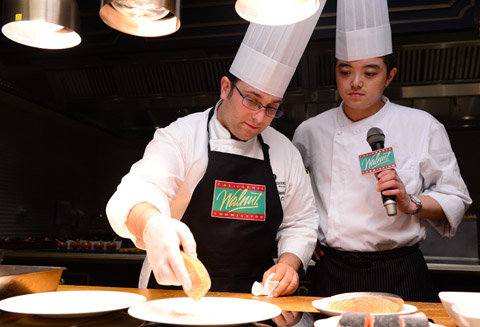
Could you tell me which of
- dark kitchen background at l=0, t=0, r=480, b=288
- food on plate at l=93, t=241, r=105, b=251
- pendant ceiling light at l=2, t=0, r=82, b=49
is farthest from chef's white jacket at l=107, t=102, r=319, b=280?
food on plate at l=93, t=241, r=105, b=251

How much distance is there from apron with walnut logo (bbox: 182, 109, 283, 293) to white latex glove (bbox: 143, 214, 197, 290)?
1.59ft

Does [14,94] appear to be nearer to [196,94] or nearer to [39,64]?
[39,64]

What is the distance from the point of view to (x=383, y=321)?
76 cm

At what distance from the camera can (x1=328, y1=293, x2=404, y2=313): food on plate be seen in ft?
3.12

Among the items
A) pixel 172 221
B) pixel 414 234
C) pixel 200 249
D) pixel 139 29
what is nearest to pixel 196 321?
pixel 172 221

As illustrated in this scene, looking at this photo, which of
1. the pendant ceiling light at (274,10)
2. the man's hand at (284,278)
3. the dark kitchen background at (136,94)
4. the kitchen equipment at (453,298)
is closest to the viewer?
the kitchen equipment at (453,298)

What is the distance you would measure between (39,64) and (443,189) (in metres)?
3.28

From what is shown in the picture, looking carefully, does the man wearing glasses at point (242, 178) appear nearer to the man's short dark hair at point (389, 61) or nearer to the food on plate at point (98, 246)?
the man's short dark hair at point (389, 61)

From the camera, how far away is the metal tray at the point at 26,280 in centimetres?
110

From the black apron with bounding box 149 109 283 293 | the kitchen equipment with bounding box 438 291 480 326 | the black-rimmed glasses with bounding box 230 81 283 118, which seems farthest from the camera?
the black-rimmed glasses with bounding box 230 81 283 118

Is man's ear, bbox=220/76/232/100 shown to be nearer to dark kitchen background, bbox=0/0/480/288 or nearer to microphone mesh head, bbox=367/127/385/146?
microphone mesh head, bbox=367/127/385/146

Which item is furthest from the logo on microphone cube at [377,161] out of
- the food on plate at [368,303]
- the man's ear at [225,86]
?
the food on plate at [368,303]

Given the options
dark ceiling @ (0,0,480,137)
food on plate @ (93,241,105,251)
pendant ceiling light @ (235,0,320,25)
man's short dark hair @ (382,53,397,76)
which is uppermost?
dark ceiling @ (0,0,480,137)

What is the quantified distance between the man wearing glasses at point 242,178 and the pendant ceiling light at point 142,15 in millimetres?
411
